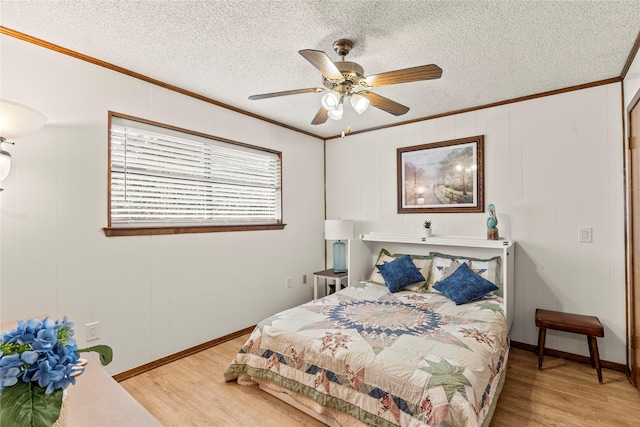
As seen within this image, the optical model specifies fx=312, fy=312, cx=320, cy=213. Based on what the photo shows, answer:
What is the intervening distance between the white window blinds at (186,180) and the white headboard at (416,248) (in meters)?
1.13

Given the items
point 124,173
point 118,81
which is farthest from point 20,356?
point 118,81

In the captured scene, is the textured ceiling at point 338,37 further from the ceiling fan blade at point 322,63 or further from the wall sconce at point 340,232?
the wall sconce at point 340,232

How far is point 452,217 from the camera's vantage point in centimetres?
355

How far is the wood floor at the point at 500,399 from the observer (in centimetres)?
201

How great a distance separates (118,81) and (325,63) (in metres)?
1.82

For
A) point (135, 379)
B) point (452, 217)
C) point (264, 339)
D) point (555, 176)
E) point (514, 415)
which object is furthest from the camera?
point (452, 217)

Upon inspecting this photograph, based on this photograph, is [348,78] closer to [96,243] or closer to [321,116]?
[321,116]

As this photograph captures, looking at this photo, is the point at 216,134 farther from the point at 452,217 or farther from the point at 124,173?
the point at 452,217

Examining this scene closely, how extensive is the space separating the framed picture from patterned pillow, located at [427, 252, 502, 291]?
21.6 inches

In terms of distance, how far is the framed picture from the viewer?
338 centimetres

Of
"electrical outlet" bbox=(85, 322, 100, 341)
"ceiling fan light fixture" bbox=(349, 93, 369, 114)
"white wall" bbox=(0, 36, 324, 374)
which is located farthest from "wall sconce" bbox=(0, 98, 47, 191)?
"ceiling fan light fixture" bbox=(349, 93, 369, 114)

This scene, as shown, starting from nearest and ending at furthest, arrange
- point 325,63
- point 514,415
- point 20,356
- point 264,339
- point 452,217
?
point 20,356 < point 325,63 < point 514,415 < point 264,339 < point 452,217

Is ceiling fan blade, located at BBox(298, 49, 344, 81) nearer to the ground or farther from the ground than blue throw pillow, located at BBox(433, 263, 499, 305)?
farther from the ground

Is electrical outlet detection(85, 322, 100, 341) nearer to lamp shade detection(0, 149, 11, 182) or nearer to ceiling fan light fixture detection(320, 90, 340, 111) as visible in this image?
lamp shade detection(0, 149, 11, 182)
